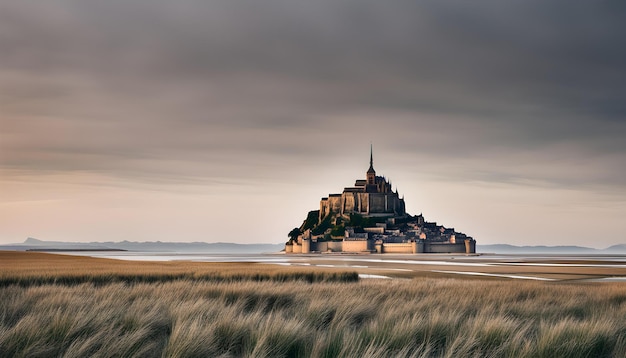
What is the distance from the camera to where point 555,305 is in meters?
13.4

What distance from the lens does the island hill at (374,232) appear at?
172000mm

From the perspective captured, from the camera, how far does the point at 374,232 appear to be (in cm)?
18075

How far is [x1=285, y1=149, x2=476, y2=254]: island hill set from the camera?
564 ft

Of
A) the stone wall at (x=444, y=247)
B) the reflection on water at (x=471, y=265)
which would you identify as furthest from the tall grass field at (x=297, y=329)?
the stone wall at (x=444, y=247)

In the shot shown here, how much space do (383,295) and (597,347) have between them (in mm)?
6726

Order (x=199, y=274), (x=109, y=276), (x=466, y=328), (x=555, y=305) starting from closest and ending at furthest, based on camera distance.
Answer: (x=466, y=328), (x=555, y=305), (x=109, y=276), (x=199, y=274)

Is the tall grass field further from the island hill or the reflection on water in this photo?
the island hill

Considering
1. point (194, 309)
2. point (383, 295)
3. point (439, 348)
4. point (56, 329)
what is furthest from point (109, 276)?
point (439, 348)

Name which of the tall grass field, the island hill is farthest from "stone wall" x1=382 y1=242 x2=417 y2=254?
the tall grass field

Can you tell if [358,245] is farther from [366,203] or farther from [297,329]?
[297,329]

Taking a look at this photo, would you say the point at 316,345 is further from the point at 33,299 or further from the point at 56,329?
the point at 33,299

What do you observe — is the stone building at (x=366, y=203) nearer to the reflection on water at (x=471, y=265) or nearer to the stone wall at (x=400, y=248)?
the stone wall at (x=400, y=248)

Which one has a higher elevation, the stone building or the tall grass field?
the stone building

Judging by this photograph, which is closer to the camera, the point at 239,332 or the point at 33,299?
the point at 239,332
